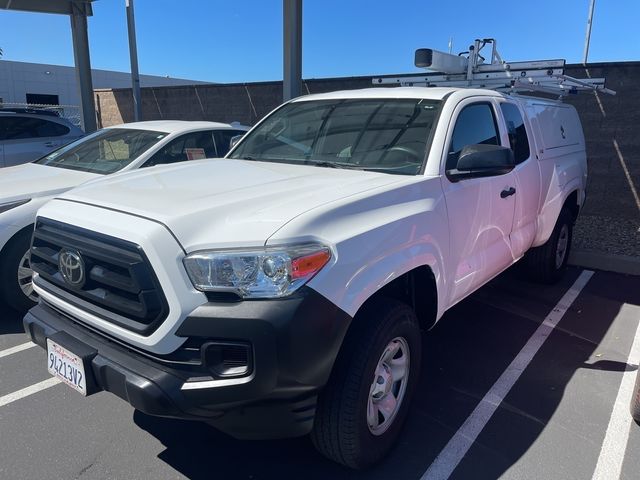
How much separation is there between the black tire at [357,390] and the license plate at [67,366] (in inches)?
42.7

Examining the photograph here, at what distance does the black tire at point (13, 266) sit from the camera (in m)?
3.98

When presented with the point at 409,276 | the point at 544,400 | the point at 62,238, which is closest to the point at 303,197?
the point at 409,276

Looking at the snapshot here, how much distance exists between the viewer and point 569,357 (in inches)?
154

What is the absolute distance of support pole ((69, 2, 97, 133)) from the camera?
47.2 ft

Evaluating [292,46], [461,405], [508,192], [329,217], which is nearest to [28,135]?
[292,46]

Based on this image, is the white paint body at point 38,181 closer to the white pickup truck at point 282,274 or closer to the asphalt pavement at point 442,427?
the asphalt pavement at point 442,427

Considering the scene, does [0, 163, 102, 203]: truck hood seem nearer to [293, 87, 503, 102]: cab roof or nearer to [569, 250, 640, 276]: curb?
[293, 87, 503, 102]: cab roof

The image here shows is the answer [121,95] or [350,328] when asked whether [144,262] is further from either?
[121,95]

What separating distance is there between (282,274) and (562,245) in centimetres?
459

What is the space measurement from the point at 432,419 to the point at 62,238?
2313 mm

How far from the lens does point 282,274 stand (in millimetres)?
2031

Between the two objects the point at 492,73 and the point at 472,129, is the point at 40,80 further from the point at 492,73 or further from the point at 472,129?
the point at 472,129

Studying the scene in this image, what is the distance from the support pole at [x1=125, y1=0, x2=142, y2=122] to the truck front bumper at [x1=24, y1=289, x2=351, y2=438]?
12.5 metres

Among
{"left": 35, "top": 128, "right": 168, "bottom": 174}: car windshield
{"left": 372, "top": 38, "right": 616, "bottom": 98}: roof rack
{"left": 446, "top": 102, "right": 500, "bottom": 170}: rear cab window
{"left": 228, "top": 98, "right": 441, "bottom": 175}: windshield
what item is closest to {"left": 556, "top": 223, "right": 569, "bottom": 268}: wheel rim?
{"left": 372, "top": 38, "right": 616, "bottom": 98}: roof rack
